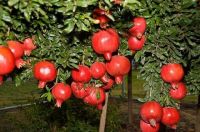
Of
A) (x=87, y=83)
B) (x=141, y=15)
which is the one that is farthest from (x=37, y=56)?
(x=141, y=15)

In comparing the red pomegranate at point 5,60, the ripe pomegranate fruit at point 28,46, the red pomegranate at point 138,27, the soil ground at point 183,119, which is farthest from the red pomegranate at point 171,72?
the soil ground at point 183,119

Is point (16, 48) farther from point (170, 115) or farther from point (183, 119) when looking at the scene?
point (183, 119)

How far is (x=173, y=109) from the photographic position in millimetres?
2654

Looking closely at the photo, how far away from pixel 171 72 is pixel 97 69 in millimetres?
500

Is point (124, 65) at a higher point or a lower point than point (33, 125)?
higher

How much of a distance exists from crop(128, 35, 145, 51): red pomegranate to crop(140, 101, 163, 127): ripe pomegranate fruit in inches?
17.5

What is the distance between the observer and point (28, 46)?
2.22m

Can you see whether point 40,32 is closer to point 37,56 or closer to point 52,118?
point 37,56

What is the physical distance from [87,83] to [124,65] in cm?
39

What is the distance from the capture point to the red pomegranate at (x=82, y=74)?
7.65 ft

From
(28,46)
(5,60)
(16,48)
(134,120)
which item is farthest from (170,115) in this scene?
(134,120)

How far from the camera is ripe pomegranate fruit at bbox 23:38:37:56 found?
7.19 ft

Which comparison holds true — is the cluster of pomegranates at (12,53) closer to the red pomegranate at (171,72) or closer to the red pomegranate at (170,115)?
the red pomegranate at (171,72)

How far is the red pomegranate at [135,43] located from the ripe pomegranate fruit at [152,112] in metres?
0.44
